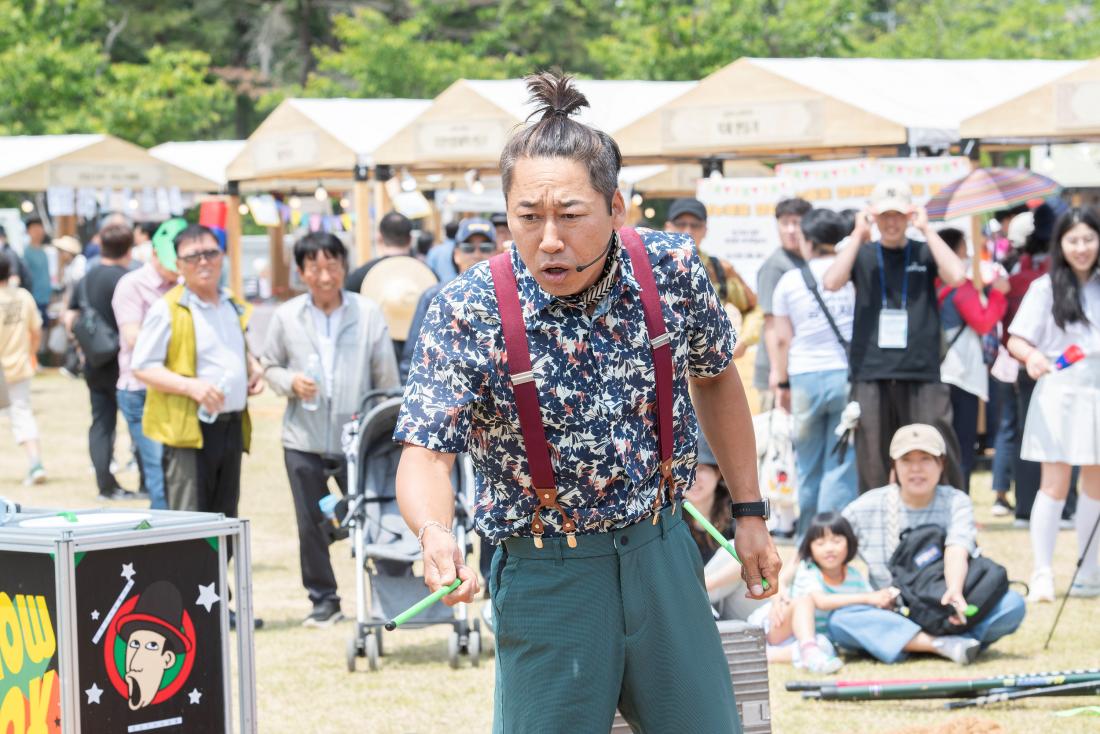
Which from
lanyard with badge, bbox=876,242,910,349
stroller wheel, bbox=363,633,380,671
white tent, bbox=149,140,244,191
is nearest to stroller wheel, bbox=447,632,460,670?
stroller wheel, bbox=363,633,380,671

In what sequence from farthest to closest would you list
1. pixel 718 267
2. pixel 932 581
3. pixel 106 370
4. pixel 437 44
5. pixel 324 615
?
pixel 437 44, pixel 106 370, pixel 718 267, pixel 324 615, pixel 932 581

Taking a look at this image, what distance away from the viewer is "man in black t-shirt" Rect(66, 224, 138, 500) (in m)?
11.9

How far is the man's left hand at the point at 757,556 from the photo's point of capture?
138 inches

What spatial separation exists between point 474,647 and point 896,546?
1872mm

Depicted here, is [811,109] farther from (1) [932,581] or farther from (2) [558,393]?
(2) [558,393]

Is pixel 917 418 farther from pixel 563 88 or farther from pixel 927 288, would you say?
pixel 563 88

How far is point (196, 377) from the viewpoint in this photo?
300 inches

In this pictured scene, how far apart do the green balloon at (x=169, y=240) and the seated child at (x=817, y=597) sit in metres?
3.44

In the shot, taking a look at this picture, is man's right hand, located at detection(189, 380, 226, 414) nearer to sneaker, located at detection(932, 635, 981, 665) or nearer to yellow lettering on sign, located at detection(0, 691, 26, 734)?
yellow lettering on sign, located at detection(0, 691, 26, 734)

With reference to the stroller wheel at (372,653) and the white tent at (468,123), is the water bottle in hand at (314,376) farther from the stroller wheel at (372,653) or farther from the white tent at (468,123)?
the white tent at (468,123)

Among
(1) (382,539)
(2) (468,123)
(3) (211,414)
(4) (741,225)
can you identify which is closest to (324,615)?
(1) (382,539)

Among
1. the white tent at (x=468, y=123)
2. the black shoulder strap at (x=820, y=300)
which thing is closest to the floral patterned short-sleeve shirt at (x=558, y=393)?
the black shoulder strap at (x=820, y=300)

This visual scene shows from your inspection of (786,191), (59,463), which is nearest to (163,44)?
(59,463)

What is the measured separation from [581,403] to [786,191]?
350 inches
